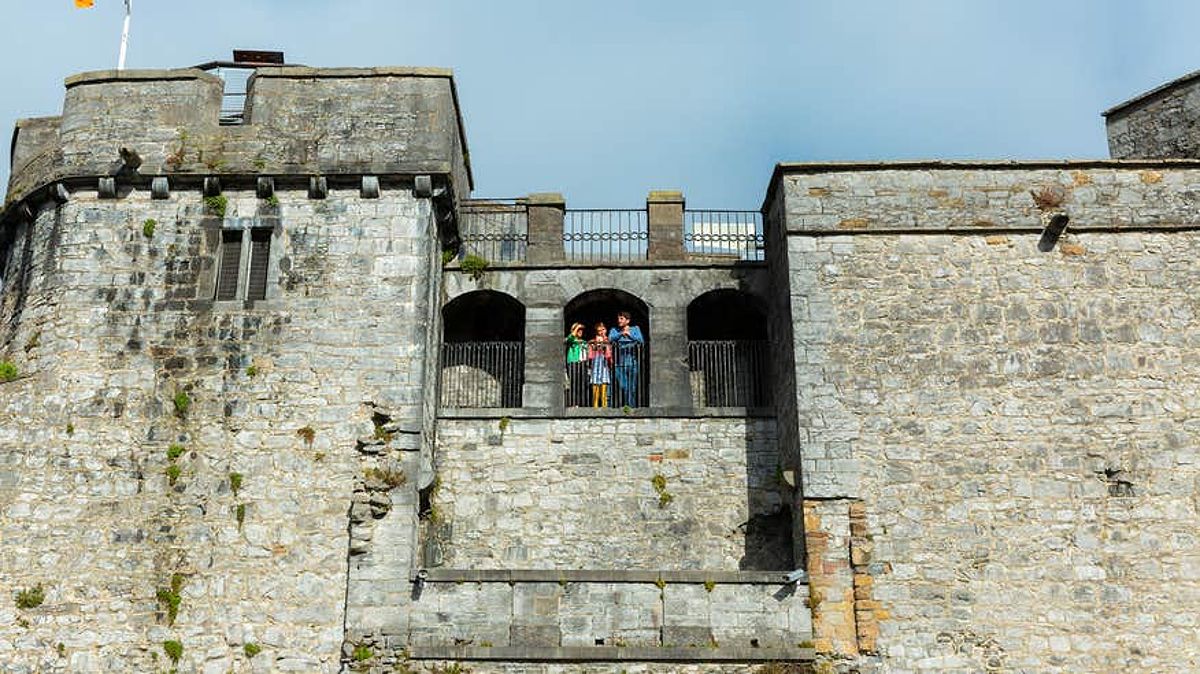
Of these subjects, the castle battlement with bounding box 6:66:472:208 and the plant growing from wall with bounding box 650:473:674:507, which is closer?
the castle battlement with bounding box 6:66:472:208

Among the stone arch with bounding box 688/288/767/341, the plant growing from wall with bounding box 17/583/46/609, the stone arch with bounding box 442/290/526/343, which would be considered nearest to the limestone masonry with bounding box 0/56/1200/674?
the plant growing from wall with bounding box 17/583/46/609

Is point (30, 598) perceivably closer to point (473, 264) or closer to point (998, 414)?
point (473, 264)

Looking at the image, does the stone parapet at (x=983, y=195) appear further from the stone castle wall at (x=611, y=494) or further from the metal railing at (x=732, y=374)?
the stone castle wall at (x=611, y=494)

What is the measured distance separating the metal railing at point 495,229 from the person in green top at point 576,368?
4.49ft

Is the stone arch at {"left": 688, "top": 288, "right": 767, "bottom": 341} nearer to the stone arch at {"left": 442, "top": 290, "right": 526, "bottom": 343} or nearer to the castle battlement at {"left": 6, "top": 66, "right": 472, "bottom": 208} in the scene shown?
the stone arch at {"left": 442, "top": 290, "right": 526, "bottom": 343}

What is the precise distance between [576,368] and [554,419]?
118cm

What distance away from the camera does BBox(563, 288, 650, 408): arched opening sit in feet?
54.5

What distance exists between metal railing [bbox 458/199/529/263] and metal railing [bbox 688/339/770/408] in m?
2.93

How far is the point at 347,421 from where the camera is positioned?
549 inches

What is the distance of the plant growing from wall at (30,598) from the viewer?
1318cm

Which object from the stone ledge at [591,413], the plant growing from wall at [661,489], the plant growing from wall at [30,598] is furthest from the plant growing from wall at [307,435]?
the plant growing from wall at [661,489]

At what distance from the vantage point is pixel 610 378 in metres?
16.7

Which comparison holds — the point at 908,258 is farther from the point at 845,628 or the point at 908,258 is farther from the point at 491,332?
the point at 491,332

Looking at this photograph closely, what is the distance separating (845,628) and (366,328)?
21.5 ft
